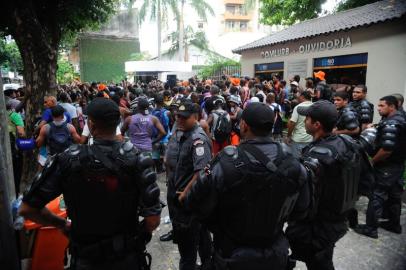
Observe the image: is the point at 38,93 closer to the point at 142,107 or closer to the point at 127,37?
the point at 142,107

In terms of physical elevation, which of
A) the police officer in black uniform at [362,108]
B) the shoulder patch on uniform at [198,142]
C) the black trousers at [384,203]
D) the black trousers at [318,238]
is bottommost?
the black trousers at [384,203]

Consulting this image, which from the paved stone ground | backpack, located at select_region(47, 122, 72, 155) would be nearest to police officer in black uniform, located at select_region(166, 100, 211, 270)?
the paved stone ground

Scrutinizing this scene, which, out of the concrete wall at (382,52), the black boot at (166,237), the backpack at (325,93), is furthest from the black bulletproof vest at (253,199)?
Result: the concrete wall at (382,52)

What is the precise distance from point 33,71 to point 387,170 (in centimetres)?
585

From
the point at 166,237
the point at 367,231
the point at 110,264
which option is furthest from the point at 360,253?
the point at 110,264

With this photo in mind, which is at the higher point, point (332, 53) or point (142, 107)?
point (332, 53)

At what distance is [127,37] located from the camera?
3716cm

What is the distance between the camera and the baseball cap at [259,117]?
2.16m

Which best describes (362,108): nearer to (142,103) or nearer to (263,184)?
(142,103)

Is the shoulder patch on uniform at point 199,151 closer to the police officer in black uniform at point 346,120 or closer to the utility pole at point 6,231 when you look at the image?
the utility pole at point 6,231

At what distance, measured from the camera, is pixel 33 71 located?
5.84m

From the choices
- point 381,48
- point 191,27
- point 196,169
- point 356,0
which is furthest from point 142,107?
point 191,27

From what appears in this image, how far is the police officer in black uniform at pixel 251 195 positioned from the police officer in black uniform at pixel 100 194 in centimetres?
36

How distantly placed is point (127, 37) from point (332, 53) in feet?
98.5
